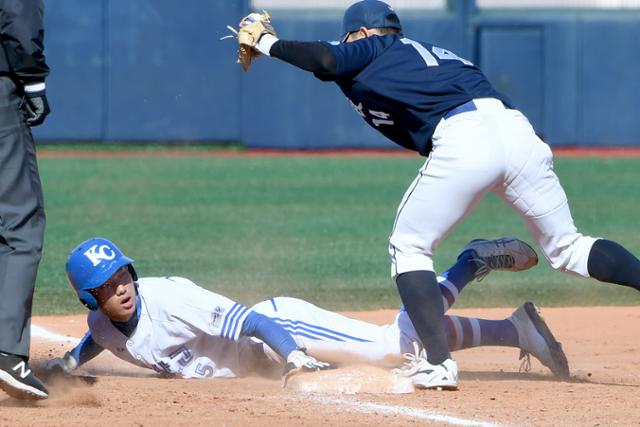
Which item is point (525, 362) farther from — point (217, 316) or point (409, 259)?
point (217, 316)

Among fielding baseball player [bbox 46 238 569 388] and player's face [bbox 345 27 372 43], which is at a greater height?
player's face [bbox 345 27 372 43]

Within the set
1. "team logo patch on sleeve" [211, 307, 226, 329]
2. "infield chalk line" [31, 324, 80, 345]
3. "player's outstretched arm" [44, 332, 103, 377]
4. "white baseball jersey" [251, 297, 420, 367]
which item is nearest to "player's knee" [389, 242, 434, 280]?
"white baseball jersey" [251, 297, 420, 367]

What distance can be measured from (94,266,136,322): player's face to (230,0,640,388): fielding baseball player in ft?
3.38

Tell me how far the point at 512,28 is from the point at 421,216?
50.1 feet

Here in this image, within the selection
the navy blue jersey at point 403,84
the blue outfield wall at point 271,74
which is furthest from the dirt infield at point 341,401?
the blue outfield wall at point 271,74

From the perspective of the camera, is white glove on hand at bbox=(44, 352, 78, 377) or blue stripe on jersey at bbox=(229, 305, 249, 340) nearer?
blue stripe on jersey at bbox=(229, 305, 249, 340)

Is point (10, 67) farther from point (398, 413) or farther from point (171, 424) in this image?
point (398, 413)

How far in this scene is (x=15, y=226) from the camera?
4.39 meters

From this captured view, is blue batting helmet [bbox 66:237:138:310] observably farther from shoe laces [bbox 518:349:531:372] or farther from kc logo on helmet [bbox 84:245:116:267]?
shoe laces [bbox 518:349:531:372]

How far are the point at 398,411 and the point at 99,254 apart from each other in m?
1.37

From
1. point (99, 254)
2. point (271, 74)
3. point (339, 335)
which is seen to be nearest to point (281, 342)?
point (339, 335)

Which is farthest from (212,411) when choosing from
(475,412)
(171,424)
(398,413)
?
(475,412)

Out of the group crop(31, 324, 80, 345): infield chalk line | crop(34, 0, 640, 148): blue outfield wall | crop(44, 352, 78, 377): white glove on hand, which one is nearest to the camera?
crop(44, 352, 78, 377): white glove on hand

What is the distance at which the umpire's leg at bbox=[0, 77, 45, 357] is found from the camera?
4.36 metres
